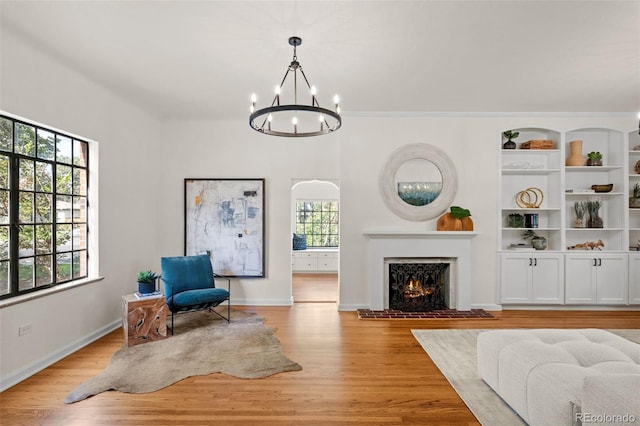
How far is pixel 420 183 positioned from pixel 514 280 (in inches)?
76.2

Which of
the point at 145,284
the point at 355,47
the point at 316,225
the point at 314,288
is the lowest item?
the point at 314,288

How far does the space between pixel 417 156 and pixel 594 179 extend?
8.99 feet

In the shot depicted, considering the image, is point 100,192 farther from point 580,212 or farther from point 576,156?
point 580,212

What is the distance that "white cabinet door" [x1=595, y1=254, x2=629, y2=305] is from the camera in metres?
5.03

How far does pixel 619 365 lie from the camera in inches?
83.4

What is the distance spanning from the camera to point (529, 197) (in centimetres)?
529

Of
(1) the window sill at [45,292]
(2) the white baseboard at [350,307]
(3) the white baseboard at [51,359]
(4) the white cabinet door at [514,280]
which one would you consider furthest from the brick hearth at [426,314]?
(1) the window sill at [45,292]

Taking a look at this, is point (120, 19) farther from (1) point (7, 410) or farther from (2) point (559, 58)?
(2) point (559, 58)

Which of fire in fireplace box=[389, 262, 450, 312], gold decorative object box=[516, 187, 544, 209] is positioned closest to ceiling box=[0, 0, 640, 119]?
gold decorative object box=[516, 187, 544, 209]

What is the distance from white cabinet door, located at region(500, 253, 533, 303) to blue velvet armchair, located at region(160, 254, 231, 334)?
12.7 feet

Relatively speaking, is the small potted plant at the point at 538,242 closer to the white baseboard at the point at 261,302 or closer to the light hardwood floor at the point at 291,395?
the light hardwood floor at the point at 291,395

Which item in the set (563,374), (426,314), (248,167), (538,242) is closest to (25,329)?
(248,167)

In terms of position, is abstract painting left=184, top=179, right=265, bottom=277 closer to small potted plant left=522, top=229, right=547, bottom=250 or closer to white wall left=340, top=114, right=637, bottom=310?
white wall left=340, top=114, right=637, bottom=310

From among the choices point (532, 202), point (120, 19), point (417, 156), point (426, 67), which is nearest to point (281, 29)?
point (120, 19)
